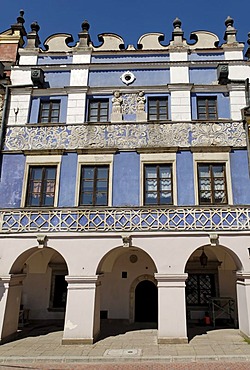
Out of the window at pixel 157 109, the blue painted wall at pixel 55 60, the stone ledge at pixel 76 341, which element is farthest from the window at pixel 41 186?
the blue painted wall at pixel 55 60

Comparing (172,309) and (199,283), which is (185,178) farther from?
(199,283)

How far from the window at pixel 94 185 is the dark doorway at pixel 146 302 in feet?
15.8

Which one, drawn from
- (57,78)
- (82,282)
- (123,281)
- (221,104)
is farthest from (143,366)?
(57,78)

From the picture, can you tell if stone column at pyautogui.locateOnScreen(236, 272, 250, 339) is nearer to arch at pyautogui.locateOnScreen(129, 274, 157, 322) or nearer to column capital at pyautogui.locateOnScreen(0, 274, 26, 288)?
arch at pyautogui.locateOnScreen(129, 274, 157, 322)

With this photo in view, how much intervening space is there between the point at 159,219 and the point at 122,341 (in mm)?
4354

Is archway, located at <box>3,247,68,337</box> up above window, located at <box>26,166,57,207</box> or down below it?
below

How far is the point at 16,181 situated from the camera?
12.1 meters

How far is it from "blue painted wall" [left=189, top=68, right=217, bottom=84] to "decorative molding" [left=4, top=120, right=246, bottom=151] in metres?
2.26

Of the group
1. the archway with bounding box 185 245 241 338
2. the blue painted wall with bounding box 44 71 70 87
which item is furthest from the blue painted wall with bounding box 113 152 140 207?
the blue painted wall with bounding box 44 71 70 87

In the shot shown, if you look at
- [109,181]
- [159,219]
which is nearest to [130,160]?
[109,181]

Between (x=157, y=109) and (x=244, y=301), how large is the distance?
8.12 metres

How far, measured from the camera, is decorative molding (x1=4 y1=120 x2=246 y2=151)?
12.2 meters

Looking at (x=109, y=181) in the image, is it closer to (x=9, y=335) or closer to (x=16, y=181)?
(x=16, y=181)

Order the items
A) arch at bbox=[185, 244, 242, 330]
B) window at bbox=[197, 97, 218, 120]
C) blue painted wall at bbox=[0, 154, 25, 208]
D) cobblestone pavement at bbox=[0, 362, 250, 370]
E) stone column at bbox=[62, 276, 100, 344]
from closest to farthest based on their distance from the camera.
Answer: cobblestone pavement at bbox=[0, 362, 250, 370] → stone column at bbox=[62, 276, 100, 344] → blue painted wall at bbox=[0, 154, 25, 208] → window at bbox=[197, 97, 218, 120] → arch at bbox=[185, 244, 242, 330]
